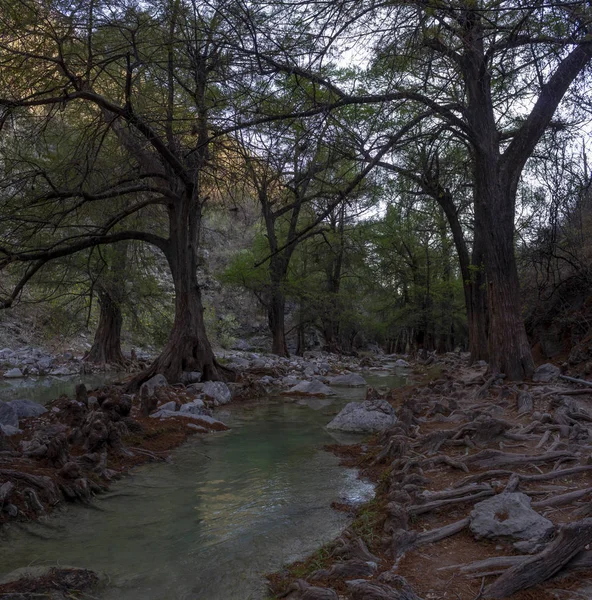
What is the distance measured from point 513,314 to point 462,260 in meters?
5.75

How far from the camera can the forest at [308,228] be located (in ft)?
13.6

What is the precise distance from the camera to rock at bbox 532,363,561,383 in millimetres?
8859

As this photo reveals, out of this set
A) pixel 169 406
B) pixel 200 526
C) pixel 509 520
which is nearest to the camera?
pixel 509 520

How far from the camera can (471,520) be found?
3.64 metres

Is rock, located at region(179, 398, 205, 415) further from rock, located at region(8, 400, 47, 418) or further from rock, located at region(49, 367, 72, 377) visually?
rock, located at region(49, 367, 72, 377)

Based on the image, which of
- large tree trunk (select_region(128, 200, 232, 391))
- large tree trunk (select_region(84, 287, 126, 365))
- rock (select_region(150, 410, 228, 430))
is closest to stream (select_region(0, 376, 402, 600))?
rock (select_region(150, 410, 228, 430))

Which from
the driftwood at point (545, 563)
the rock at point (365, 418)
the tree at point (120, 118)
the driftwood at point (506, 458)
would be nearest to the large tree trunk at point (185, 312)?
the tree at point (120, 118)

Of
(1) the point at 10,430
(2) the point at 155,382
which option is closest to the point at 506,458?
(1) the point at 10,430

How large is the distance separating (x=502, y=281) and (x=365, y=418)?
361 centimetres

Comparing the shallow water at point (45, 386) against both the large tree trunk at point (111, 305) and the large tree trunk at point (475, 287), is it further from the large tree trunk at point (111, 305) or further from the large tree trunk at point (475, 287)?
the large tree trunk at point (475, 287)

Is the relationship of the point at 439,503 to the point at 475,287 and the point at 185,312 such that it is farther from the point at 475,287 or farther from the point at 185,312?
the point at 475,287

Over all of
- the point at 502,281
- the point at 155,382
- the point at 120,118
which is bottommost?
the point at 155,382

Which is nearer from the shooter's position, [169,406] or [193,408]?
[169,406]

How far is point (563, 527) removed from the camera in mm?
2805
